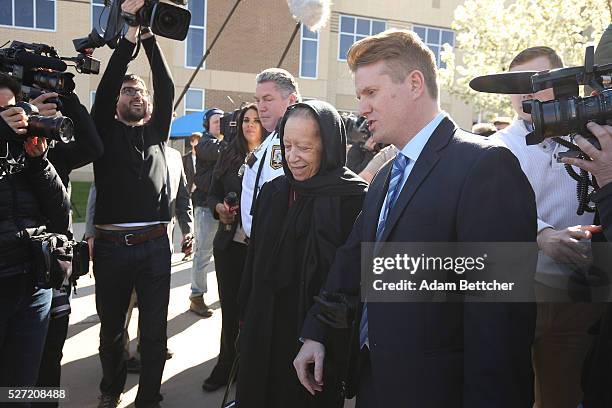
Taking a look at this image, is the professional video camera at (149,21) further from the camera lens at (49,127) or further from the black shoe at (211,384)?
the black shoe at (211,384)

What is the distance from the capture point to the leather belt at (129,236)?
140 inches

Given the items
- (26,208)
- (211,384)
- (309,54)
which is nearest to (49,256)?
(26,208)

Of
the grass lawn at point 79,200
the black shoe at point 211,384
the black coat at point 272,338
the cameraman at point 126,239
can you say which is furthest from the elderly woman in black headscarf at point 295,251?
the grass lawn at point 79,200

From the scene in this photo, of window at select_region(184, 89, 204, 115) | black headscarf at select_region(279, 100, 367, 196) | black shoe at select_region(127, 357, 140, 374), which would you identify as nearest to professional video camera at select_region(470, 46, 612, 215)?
black headscarf at select_region(279, 100, 367, 196)

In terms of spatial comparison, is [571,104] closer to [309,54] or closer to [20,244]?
[20,244]

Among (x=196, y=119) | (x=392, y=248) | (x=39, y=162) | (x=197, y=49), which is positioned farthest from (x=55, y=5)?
(x=392, y=248)

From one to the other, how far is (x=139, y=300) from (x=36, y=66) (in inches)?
62.6

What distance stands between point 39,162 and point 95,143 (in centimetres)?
58

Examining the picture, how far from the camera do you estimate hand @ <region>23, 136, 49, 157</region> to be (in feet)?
8.61

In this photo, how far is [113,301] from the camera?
3.57m

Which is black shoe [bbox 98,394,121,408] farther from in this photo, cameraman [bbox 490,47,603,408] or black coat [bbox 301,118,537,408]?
cameraman [bbox 490,47,603,408]

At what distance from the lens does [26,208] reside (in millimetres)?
2672

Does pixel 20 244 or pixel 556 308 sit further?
pixel 556 308

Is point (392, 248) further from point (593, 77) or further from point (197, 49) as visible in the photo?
point (197, 49)
